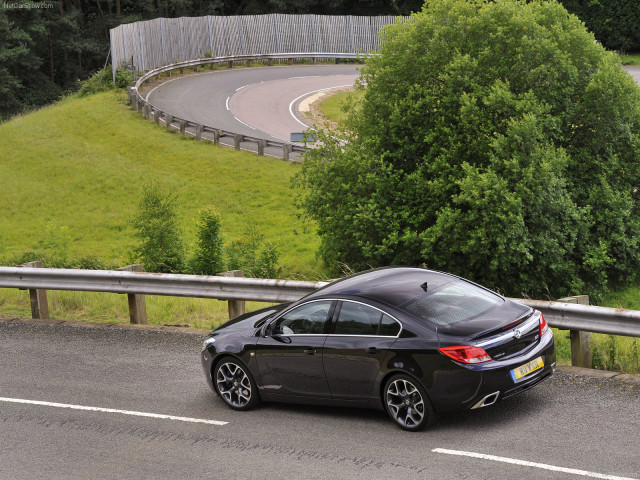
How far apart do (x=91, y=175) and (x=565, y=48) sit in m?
18.4

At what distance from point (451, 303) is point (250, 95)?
35.7 metres

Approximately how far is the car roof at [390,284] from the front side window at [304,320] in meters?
0.16

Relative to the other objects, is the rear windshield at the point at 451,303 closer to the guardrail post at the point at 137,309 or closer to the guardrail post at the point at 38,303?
the guardrail post at the point at 137,309

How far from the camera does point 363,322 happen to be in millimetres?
8422

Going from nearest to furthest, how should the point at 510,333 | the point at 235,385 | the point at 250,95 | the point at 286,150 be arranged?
the point at 510,333
the point at 235,385
the point at 286,150
the point at 250,95

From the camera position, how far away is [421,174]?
714 inches

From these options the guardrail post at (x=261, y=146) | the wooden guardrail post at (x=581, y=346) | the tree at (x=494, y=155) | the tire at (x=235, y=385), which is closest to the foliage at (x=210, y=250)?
the tree at (x=494, y=155)

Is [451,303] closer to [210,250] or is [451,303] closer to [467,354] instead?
[467,354]

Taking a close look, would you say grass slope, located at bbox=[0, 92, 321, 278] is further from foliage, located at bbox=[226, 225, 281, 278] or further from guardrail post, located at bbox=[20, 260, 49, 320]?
guardrail post, located at bbox=[20, 260, 49, 320]

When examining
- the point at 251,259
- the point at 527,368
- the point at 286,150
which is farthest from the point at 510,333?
the point at 286,150

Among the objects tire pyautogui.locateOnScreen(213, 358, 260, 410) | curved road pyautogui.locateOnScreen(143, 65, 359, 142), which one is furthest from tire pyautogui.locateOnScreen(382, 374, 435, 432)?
curved road pyautogui.locateOnScreen(143, 65, 359, 142)

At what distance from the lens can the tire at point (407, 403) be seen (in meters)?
7.87

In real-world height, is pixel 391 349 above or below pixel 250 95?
below

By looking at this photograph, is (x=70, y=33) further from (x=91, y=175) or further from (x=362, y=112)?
(x=362, y=112)
